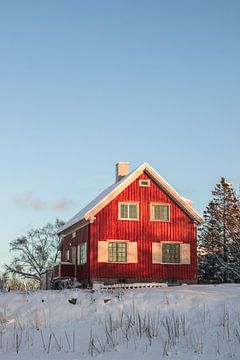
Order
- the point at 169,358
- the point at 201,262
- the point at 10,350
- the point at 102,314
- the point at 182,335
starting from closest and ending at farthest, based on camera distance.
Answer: the point at 169,358
the point at 182,335
the point at 10,350
the point at 102,314
the point at 201,262

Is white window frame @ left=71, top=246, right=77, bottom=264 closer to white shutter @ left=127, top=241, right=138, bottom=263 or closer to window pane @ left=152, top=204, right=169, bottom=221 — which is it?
white shutter @ left=127, top=241, right=138, bottom=263

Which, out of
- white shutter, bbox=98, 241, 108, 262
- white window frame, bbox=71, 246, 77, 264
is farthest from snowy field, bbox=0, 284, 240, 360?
white window frame, bbox=71, 246, 77, 264

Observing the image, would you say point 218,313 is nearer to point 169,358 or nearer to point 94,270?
point 169,358

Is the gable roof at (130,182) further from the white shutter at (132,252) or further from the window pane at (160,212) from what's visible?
the white shutter at (132,252)

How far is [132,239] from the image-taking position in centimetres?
3203

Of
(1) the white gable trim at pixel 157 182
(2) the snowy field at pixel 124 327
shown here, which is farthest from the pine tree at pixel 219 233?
(2) the snowy field at pixel 124 327

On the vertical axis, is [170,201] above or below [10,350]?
above

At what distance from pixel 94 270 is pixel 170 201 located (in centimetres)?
651

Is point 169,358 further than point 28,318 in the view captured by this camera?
No

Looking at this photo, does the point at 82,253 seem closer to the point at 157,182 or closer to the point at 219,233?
the point at 157,182

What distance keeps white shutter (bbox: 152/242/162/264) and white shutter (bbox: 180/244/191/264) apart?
1397 millimetres

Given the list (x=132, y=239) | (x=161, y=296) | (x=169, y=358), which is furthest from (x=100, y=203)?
(x=169, y=358)

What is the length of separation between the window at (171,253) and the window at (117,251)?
248 centimetres

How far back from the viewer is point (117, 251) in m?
31.6
